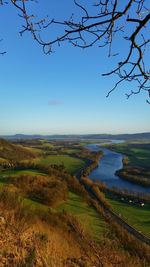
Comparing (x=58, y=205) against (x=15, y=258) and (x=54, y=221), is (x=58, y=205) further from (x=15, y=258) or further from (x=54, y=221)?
(x=15, y=258)

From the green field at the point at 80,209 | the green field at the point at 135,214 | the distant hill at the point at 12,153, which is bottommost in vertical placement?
the green field at the point at 135,214

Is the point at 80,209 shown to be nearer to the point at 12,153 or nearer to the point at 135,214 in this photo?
the point at 135,214

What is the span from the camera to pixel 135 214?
33688 mm

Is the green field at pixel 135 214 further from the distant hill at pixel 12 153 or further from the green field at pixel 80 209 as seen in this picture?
the distant hill at pixel 12 153

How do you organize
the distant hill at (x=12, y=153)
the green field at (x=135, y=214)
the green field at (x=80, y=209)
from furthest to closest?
the distant hill at (x=12, y=153) → the green field at (x=135, y=214) → the green field at (x=80, y=209)

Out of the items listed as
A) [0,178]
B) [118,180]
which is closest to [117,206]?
[0,178]

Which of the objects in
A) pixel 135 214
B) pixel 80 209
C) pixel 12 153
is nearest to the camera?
pixel 80 209

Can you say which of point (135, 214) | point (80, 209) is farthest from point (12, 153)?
point (80, 209)

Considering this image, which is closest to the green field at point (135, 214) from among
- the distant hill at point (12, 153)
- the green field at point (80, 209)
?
the green field at point (80, 209)

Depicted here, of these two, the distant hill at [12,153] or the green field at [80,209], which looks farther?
the distant hill at [12,153]

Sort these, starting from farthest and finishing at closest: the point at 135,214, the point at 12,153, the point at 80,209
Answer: the point at 12,153
the point at 135,214
the point at 80,209

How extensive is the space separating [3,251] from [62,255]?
5.18ft

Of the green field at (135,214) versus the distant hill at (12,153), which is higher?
the distant hill at (12,153)

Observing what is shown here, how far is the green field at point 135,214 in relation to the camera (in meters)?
28.1
